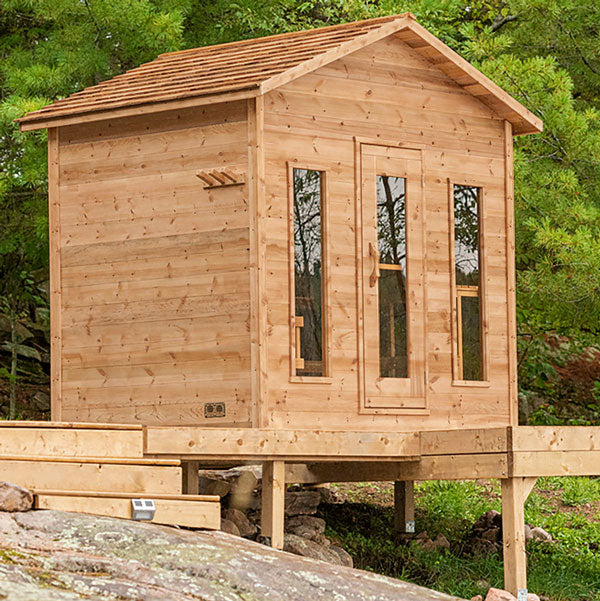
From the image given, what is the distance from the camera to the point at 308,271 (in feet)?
33.0

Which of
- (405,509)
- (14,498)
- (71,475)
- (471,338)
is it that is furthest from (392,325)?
(14,498)

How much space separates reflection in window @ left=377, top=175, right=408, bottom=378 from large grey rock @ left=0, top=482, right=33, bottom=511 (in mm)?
3980

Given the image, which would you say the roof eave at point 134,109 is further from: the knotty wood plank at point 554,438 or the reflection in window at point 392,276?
the knotty wood plank at point 554,438

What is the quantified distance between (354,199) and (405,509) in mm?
3788

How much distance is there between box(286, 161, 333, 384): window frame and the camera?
389 inches

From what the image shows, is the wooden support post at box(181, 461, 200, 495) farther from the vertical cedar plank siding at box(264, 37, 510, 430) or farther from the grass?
the grass

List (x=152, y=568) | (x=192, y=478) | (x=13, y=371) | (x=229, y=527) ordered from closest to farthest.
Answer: (x=152, y=568)
(x=229, y=527)
(x=192, y=478)
(x=13, y=371)

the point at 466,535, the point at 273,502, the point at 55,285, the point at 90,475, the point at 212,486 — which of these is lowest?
the point at 466,535

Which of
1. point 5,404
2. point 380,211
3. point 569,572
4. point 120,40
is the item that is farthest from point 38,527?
point 5,404

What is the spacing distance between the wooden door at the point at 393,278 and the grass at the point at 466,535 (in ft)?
5.70

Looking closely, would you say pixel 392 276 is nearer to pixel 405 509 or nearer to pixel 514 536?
pixel 514 536

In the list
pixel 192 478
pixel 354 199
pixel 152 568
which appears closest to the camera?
pixel 152 568

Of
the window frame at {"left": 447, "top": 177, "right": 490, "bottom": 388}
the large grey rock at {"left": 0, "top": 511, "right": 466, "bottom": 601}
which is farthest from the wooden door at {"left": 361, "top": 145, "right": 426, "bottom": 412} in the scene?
the large grey rock at {"left": 0, "top": 511, "right": 466, "bottom": 601}

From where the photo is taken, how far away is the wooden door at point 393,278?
10.3 metres
